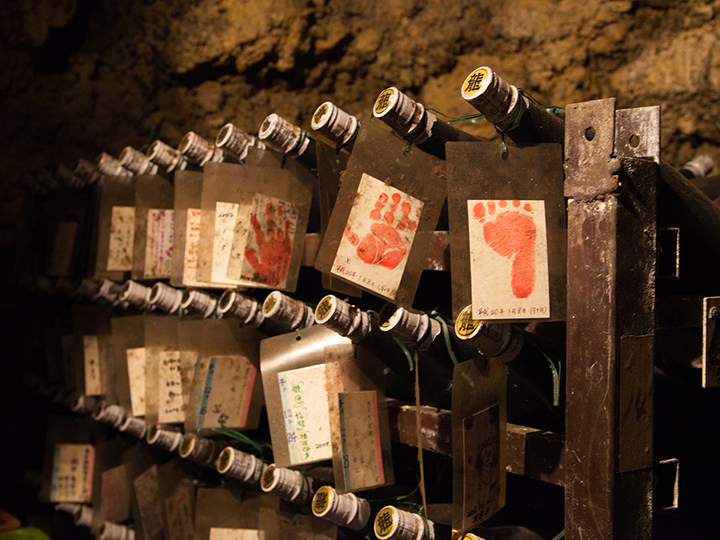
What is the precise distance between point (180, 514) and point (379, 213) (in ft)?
2.78

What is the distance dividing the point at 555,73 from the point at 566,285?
882 mm

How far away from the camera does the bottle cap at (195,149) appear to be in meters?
1.08

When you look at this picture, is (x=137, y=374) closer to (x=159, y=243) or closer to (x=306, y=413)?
(x=159, y=243)

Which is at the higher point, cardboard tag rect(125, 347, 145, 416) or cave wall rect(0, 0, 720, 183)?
cave wall rect(0, 0, 720, 183)

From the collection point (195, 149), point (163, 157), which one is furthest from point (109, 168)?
point (195, 149)

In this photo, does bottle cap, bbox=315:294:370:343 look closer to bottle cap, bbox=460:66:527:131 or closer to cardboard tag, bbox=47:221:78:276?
bottle cap, bbox=460:66:527:131

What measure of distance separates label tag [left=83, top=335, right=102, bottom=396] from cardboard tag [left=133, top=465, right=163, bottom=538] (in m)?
0.26

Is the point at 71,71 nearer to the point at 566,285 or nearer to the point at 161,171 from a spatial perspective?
the point at 161,171

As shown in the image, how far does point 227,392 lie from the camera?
3.23ft

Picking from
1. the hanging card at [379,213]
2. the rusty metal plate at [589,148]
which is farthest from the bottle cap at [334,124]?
the rusty metal plate at [589,148]

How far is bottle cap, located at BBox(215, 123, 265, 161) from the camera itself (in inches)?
37.2

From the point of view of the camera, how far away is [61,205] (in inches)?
59.8

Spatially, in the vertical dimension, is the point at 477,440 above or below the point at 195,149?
below

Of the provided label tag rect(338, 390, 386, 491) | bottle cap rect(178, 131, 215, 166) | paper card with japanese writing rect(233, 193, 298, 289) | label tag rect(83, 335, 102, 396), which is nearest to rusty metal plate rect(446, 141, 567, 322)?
label tag rect(338, 390, 386, 491)
